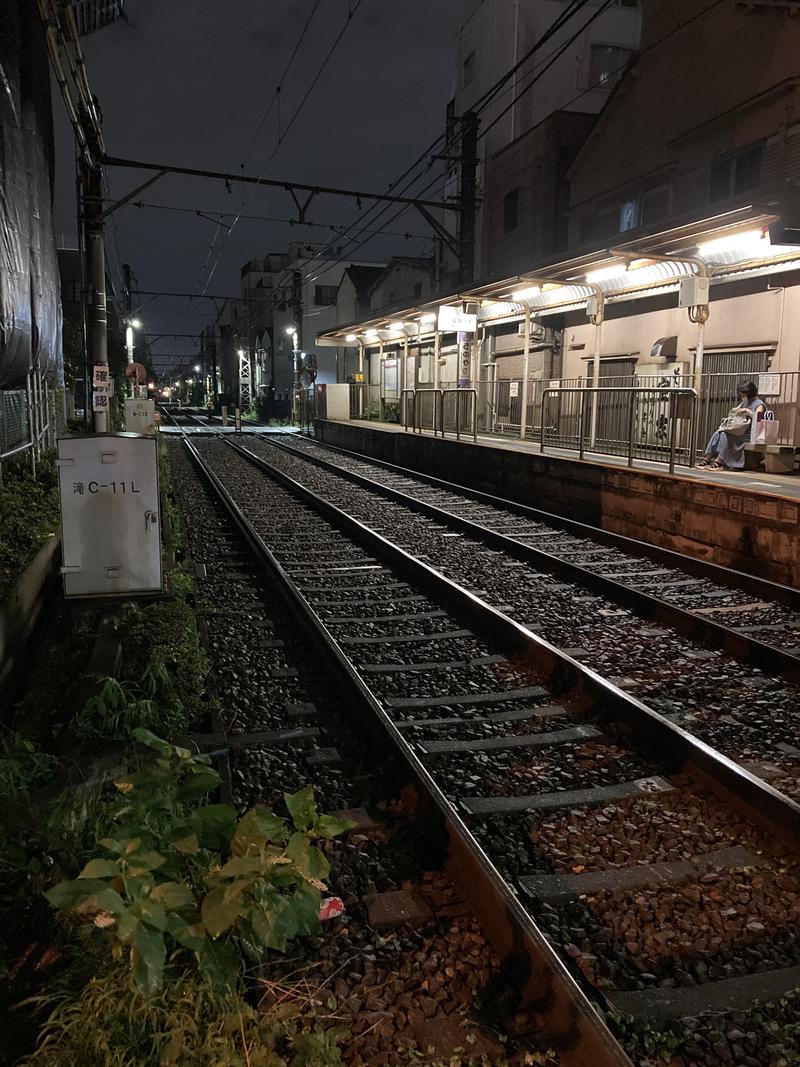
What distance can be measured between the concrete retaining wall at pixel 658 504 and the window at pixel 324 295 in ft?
157

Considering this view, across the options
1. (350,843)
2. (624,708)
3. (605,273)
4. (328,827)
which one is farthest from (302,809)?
(605,273)

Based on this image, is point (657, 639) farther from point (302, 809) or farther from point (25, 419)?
point (25, 419)

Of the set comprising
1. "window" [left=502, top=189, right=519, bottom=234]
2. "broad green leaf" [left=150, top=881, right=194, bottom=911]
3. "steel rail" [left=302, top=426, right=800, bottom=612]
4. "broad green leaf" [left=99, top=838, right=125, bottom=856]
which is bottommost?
"steel rail" [left=302, top=426, right=800, bottom=612]

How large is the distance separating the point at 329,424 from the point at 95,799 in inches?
1103

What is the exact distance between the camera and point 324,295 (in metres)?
62.3

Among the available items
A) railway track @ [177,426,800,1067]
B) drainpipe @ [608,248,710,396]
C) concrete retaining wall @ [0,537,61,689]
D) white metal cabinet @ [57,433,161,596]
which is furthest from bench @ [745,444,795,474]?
concrete retaining wall @ [0,537,61,689]

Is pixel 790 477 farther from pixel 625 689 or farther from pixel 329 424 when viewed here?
pixel 329 424

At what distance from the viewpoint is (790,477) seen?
12000mm

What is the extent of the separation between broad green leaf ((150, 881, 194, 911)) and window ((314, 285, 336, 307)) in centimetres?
6338

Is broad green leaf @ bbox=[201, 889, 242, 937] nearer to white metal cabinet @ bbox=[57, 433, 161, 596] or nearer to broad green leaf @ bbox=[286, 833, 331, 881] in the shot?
broad green leaf @ bbox=[286, 833, 331, 881]

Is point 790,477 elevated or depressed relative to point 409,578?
elevated

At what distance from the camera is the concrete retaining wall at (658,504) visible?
29.1ft

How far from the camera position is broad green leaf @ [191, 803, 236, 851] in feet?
7.96

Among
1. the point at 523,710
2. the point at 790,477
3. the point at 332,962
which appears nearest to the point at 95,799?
the point at 332,962
